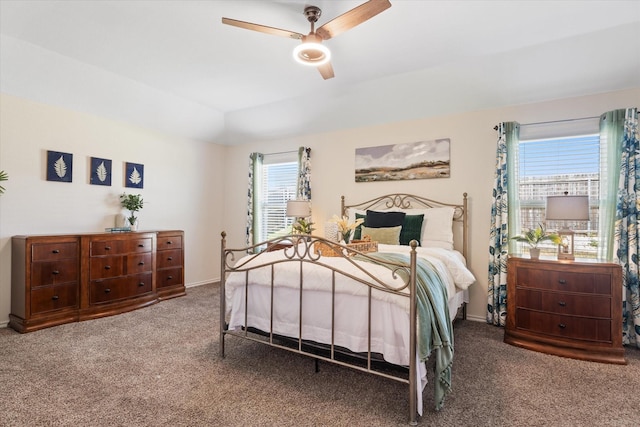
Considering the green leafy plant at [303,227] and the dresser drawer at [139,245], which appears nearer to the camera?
Answer: the dresser drawer at [139,245]

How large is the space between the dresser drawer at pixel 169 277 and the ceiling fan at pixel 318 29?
3.63 metres

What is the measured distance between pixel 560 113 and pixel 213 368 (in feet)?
14.4

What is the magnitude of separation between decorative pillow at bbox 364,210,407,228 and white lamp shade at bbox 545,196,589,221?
1480 mm

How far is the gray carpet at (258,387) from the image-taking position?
190 centimetres

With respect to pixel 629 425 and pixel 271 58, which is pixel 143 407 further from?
pixel 271 58

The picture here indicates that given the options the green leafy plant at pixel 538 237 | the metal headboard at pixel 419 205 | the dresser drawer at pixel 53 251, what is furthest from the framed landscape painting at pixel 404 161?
the dresser drawer at pixel 53 251

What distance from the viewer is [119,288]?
4039 mm

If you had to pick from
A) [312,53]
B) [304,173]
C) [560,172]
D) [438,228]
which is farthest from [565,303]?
[304,173]

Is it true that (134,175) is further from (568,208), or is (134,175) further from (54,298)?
(568,208)

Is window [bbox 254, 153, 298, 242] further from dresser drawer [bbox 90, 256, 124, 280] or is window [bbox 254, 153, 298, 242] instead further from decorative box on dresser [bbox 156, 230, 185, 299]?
dresser drawer [bbox 90, 256, 124, 280]

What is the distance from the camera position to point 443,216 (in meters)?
3.87

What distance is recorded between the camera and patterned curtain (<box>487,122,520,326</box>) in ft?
11.9

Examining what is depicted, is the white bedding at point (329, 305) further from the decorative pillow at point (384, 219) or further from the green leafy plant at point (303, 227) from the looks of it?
the green leafy plant at point (303, 227)

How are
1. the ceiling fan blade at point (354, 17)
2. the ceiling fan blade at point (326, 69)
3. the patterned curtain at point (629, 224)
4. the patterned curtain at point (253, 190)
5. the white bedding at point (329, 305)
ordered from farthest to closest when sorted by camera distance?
the patterned curtain at point (253, 190), the patterned curtain at point (629, 224), the ceiling fan blade at point (326, 69), the ceiling fan blade at point (354, 17), the white bedding at point (329, 305)
